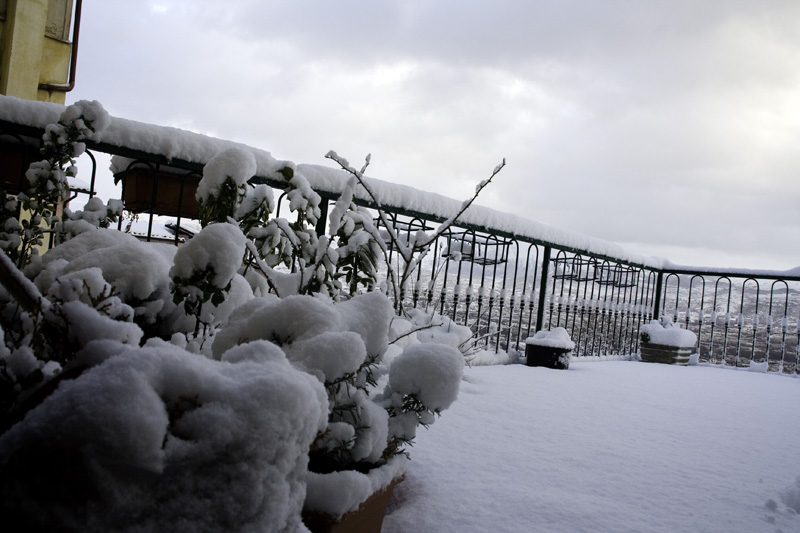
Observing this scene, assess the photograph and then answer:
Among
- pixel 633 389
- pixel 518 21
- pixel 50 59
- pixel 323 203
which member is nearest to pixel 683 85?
pixel 518 21

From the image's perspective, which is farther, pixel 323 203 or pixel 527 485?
pixel 323 203

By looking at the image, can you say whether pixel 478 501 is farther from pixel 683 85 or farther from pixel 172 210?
pixel 683 85

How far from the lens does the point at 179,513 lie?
485 millimetres

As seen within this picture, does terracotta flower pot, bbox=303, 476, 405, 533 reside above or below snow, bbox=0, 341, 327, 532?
below

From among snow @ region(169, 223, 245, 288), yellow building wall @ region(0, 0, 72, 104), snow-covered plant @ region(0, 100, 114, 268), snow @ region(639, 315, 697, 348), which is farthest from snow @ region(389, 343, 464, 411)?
yellow building wall @ region(0, 0, 72, 104)

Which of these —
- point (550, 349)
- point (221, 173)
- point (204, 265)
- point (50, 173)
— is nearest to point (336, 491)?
point (204, 265)

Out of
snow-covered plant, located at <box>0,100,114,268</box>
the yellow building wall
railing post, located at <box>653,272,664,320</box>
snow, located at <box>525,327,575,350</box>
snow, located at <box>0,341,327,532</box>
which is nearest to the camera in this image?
snow, located at <box>0,341,327,532</box>

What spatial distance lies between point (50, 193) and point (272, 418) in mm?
1731

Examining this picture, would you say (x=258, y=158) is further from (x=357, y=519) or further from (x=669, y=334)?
(x=669, y=334)

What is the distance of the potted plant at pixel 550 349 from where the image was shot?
4.04 metres

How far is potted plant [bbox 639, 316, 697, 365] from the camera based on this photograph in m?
5.38

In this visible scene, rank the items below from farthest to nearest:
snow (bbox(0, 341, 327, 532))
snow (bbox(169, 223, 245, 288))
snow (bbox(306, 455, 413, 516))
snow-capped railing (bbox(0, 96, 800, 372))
Answer: 1. snow-capped railing (bbox(0, 96, 800, 372))
2. snow (bbox(169, 223, 245, 288))
3. snow (bbox(306, 455, 413, 516))
4. snow (bbox(0, 341, 327, 532))

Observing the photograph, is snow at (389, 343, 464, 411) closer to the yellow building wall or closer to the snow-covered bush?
the snow-covered bush

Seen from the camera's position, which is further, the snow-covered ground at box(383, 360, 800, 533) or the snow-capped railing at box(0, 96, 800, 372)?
the snow-capped railing at box(0, 96, 800, 372)
